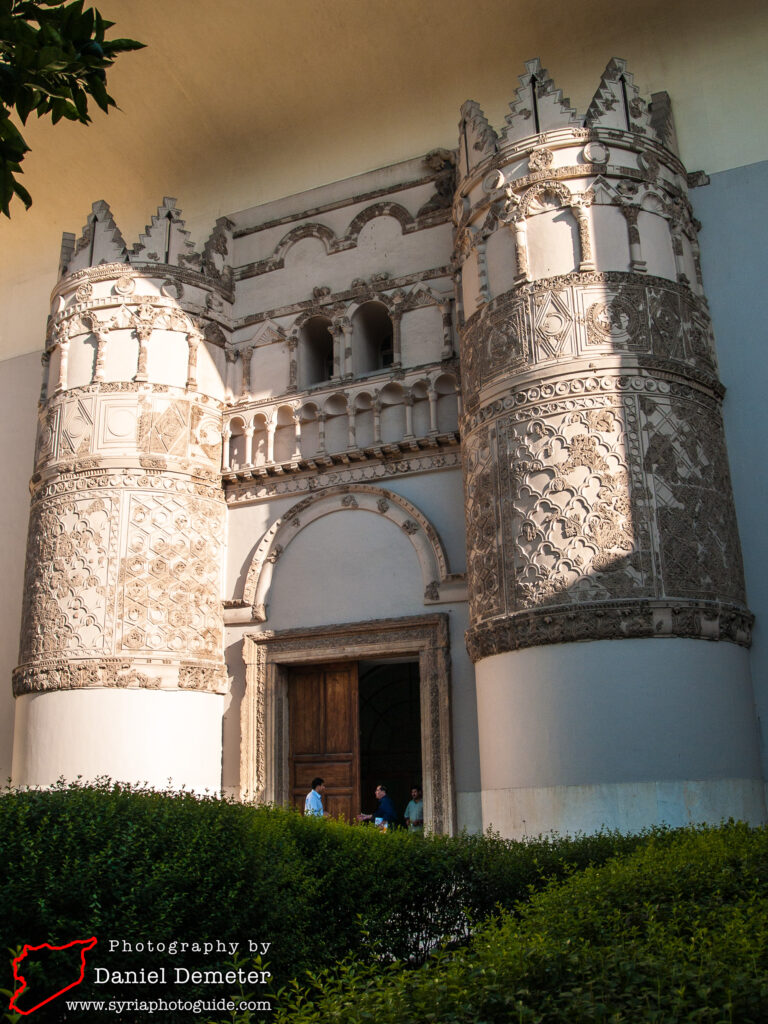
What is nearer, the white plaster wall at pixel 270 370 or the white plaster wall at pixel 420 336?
the white plaster wall at pixel 420 336

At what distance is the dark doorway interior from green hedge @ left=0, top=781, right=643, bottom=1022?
6.73 meters

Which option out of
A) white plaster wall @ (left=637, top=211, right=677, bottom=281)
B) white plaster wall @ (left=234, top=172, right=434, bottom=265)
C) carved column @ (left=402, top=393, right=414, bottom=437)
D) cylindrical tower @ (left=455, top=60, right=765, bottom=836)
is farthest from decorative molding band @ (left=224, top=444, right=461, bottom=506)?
white plaster wall @ (left=234, top=172, right=434, bottom=265)

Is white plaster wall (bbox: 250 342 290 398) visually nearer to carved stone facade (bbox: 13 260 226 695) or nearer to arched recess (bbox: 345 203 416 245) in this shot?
carved stone facade (bbox: 13 260 226 695)

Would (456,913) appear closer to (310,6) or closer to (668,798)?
(668,798)

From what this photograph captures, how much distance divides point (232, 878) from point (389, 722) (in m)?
8.69

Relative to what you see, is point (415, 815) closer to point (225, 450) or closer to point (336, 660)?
point (336, 660)

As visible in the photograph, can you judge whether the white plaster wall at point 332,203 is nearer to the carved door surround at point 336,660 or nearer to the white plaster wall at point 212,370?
the white plaster wall at point 212,370

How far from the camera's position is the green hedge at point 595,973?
9.09 ft

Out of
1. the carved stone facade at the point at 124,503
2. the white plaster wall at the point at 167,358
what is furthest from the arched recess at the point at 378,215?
the white plaster wall at the point at 167,358

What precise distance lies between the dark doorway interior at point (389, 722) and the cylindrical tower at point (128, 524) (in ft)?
7.43

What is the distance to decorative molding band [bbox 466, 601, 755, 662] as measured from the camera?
29.8 ft

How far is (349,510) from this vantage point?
12.3 meters

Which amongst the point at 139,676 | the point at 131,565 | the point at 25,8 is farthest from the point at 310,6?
the point at 25,8

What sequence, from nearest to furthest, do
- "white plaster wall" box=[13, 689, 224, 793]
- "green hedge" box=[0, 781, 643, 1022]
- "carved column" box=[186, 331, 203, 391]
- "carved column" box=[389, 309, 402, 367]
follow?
"green hedge" box=[0, 781, 643, 1022] → "white plaster wall" box=[13, 689, 224, 793] → "carved column" box=[389, 309, 402, 367] → "carved column" box=[186, 331, 203, 391]
